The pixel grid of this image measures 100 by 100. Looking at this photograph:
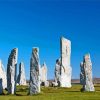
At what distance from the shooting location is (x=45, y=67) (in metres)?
74.4

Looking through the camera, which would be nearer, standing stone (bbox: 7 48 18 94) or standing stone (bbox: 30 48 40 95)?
standing stone (bbox: 30 48 40 95)

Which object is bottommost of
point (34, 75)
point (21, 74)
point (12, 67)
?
point (34, 75)

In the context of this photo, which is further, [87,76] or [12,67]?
[87,76]

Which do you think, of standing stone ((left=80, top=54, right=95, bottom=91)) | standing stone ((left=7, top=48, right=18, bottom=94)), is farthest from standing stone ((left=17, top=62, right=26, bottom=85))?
standing stone ((left=7, top=48, right=18, bottom=94))

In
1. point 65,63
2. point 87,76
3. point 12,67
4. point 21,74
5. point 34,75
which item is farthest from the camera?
point 21,74

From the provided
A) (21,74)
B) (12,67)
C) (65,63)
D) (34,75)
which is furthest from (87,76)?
(21,74)

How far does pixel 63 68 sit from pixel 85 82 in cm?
1727

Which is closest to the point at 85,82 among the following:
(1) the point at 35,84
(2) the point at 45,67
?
(1) the point at 35,84

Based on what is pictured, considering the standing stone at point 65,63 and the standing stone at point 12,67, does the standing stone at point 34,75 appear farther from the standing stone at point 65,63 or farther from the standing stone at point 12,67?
the standing stone at point 65,63

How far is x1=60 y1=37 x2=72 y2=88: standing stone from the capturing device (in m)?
61.3

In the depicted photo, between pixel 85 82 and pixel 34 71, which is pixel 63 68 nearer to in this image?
pixel 85 82

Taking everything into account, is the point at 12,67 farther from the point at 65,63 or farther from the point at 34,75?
the point at 65,63

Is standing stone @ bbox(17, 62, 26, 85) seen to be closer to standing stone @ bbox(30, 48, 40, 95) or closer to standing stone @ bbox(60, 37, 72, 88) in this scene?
standing stone @ bbox(60, 37, 72, 88)

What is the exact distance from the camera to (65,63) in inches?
2431
